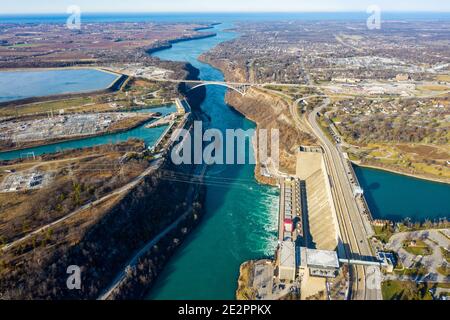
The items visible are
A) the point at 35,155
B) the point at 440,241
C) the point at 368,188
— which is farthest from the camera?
the point at 35,155

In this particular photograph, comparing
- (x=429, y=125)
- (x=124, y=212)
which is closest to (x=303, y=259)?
(x=124, y=212)

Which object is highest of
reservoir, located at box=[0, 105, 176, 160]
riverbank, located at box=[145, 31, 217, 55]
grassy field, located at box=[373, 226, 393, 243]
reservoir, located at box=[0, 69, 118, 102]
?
riverbank, located at box=[145, 31, 217, 55]

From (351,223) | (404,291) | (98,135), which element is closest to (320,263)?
(404,291)

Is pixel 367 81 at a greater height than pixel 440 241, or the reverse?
pixel 367 81

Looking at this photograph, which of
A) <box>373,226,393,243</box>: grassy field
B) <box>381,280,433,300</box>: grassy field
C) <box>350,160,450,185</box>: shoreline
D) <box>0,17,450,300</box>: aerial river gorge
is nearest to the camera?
<box>381,280,433,300</box>: grassy field

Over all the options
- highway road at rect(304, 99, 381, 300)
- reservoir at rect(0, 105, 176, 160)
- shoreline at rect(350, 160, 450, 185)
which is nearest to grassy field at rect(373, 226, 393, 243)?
highway road at rect(304, 99, 381, 300)

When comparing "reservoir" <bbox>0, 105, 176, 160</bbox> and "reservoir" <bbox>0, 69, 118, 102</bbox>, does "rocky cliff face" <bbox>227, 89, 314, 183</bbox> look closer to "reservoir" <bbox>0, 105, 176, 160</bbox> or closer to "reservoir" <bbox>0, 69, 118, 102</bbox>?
"reservoir" <bbox>0, 105, 176, 160</bbox>

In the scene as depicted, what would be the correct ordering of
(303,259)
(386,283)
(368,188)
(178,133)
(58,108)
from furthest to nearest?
1. (58,108)
2. (178,133)
3. (368,188)
4. (303,259)
5. (386,283)

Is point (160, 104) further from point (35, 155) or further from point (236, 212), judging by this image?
point (236, 212)
